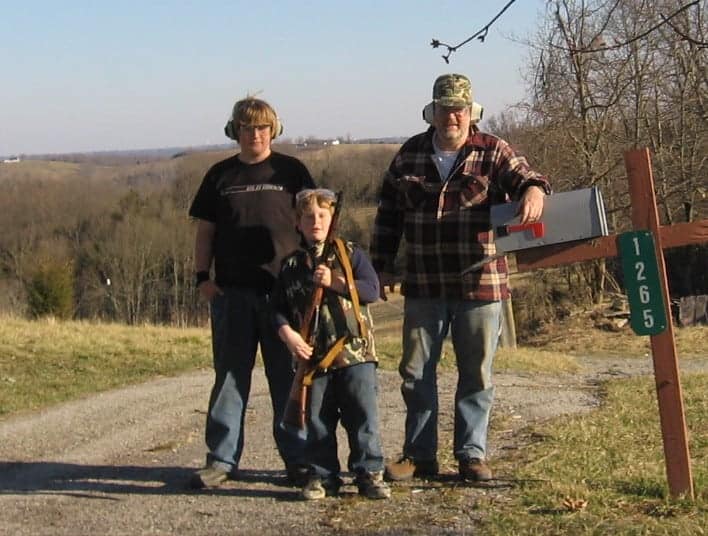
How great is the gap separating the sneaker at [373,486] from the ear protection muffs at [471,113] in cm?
172

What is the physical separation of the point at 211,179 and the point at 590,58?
55.7 ft

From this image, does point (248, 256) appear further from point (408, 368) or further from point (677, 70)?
point (677, 70)

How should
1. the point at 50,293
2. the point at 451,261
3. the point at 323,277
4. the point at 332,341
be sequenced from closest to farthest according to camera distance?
the point at 323,277 → the point at 332,341 → the point at 451,261 → the point at 50,293

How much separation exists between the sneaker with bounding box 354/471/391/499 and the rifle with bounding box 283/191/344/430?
1.25 ft

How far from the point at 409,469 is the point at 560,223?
1.47 metres

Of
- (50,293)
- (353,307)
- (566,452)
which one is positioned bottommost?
(50,293)

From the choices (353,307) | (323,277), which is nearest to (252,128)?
(323,277)

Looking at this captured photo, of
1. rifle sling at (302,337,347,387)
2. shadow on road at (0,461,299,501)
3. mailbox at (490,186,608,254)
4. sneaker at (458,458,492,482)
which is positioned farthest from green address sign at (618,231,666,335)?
shadow on road at (0,461,299,501)

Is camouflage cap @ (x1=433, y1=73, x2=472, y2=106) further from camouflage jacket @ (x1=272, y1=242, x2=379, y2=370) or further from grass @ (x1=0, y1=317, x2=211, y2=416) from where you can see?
grass @ (x1=0, y1=317, x2=211, y2=416)

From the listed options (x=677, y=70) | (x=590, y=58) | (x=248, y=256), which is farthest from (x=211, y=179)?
(x=677, y=70)

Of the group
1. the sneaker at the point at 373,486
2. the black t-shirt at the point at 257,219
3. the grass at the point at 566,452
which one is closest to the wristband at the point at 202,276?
the black t-shirt at the point at 257,219

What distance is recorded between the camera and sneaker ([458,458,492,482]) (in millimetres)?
5008

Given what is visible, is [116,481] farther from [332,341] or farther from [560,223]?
[560,223]

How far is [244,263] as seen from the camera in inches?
209
